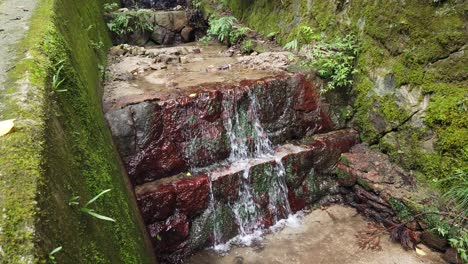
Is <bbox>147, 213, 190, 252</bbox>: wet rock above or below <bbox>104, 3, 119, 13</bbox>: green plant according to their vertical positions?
below

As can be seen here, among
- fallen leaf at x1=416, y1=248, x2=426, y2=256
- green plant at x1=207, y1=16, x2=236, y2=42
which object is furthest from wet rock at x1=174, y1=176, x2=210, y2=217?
green plant at x1=207, y1=16, x2=236, y2=42

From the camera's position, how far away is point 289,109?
560cm

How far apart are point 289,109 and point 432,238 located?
2.82m

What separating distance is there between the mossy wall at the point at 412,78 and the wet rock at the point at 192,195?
3.09 meters

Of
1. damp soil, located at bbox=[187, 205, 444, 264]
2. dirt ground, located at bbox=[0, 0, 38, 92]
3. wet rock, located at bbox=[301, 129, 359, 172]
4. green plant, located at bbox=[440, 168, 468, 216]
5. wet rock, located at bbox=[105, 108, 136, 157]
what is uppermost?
dirt ground, located at bbox=[0, 0, 38, 92]

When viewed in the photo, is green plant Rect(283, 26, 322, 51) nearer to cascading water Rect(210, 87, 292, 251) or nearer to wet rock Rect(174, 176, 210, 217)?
cascading water Rect(210, 87, 292, 251)

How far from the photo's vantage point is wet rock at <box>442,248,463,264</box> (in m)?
4.08

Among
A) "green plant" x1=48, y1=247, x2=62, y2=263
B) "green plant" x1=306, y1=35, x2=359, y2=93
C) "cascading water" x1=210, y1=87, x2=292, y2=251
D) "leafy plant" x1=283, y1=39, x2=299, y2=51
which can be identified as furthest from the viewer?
"leafy plant" x1=283, y1=39, x2=299, y2=51

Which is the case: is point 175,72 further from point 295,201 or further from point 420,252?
point 420,252

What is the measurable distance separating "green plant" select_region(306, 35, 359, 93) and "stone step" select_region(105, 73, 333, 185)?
389 millimetres

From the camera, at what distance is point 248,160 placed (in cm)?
513

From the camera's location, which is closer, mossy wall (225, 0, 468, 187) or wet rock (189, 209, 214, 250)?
mossy wall (225, 0, 468, 187)

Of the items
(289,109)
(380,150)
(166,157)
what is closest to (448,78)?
(380,150)

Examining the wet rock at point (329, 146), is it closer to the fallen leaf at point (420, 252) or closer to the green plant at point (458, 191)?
the green plant at point (458, 191)
